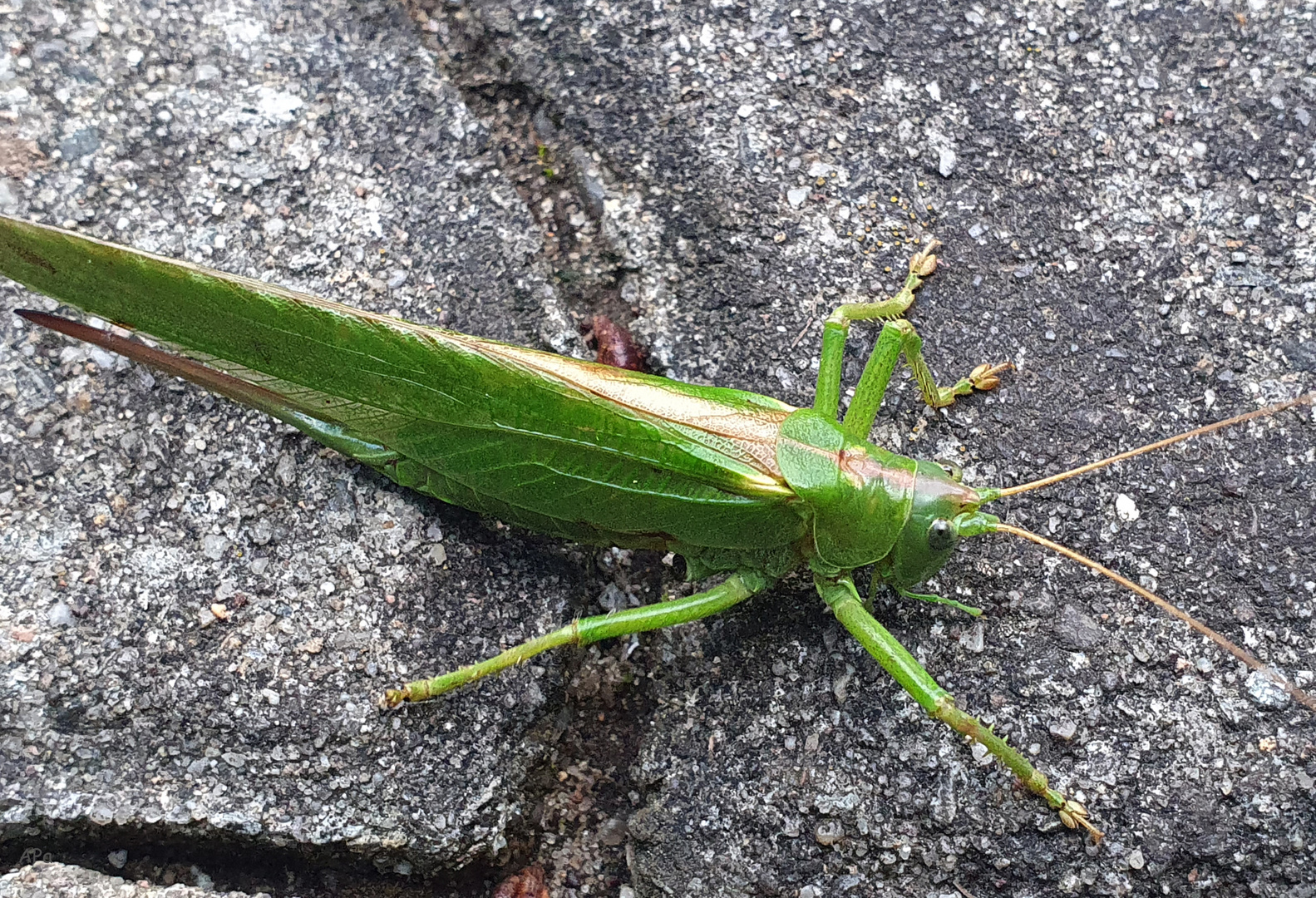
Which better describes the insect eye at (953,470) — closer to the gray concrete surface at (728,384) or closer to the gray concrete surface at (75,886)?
the gray concrete surface at (728,384)

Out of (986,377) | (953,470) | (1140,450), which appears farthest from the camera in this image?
(986,377)

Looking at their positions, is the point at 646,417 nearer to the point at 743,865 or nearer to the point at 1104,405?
the point at 743,865

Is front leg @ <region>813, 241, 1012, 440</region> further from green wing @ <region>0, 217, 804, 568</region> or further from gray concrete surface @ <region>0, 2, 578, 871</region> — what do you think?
gray concrete surface @ <region>0, 2, 578, 871</region>

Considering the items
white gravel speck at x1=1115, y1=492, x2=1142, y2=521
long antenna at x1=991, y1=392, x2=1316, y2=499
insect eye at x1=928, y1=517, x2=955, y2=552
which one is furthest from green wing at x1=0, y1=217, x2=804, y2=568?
white gravel speck at x1=1115, y1=492, x2=1142, y2=521

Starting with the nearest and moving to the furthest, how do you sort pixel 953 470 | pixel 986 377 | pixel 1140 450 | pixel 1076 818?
pixel 1140 450, pixel 1076 818, pixel 953 470, pixel 986 377

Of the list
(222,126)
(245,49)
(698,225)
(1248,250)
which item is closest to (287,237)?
(222,126)

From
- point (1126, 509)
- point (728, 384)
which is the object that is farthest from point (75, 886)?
point (1126, 509)

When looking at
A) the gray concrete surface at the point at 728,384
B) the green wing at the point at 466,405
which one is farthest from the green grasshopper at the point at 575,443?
the gray concrete surface at the point at 728,384

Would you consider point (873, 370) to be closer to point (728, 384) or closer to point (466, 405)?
point (728, 384)
